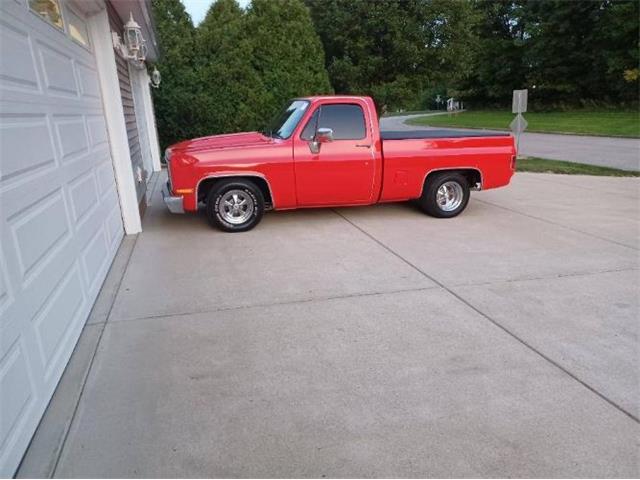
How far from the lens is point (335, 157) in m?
6.84

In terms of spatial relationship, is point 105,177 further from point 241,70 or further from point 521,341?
point 241,70

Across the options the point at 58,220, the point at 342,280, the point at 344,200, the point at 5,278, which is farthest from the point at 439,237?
the point at 5,278

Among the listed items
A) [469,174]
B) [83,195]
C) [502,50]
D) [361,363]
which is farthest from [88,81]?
[502,50]

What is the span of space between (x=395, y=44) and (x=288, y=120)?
10479 mm

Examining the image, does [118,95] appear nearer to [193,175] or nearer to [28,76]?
[193,175]

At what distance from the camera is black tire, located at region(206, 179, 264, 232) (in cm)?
663

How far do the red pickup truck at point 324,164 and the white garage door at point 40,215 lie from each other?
176cm

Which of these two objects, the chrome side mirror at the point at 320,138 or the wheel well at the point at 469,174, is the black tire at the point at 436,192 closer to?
the wheel well at the point at 469,174

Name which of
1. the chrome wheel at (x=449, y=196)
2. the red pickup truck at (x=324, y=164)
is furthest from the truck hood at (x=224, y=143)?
the chrome wheel at (x=449, y=196)

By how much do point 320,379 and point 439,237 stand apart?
3804mm

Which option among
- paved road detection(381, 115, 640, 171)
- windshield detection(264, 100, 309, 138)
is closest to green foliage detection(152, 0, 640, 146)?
paved road detection(381, 115, 640, 171)

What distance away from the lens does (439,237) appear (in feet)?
21.5

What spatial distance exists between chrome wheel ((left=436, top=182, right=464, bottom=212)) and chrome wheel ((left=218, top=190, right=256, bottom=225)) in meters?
2.98

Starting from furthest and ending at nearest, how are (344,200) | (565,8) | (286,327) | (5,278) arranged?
(565,8), (344,200), (286,327), (5,278)
